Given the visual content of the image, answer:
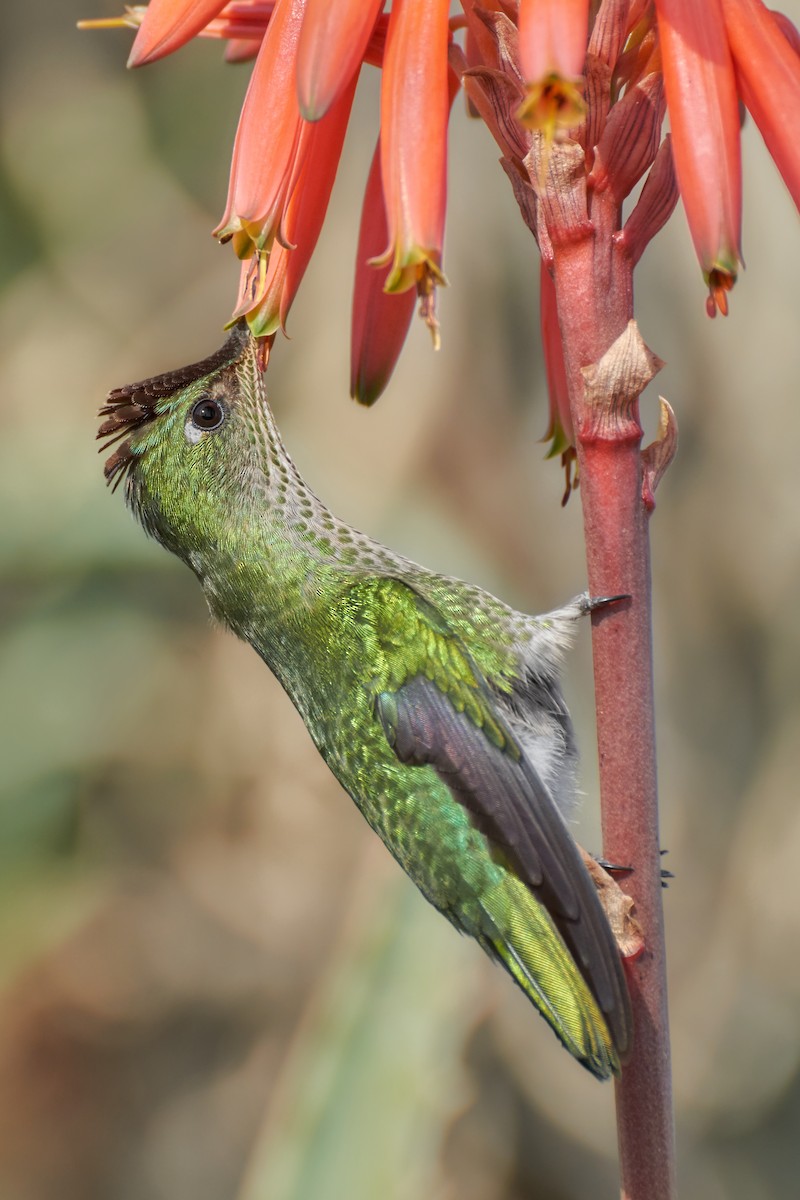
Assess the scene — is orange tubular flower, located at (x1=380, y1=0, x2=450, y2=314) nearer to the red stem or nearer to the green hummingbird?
the red stem

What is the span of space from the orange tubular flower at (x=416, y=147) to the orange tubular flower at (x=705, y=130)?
0.55ft

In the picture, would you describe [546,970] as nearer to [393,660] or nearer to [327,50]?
[393,660]

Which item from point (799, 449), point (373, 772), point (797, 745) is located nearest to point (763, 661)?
point (797, 745)

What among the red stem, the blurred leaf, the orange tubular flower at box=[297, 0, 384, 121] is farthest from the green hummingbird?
the blurred leaf

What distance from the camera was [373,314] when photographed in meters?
1.20

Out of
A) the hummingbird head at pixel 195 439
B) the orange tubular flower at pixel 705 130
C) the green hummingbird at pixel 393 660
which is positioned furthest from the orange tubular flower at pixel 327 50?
the hummingbird head at pixel 195 439

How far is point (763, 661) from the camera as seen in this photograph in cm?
238

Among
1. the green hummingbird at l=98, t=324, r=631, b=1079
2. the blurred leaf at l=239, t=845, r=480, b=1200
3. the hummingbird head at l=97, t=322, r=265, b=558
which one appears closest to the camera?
the green hummingbird at l=98, t=324, r=631, b=1079

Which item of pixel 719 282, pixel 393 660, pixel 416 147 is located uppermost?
pixel 416 147

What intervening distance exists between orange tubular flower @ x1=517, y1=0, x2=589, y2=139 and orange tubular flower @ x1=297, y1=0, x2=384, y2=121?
5.8 inches

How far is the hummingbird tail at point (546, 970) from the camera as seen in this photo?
110 cm

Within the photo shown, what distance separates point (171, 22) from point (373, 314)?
0.32 meters

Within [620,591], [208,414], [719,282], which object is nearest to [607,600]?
[620,591]

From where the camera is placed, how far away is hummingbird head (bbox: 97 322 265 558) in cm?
153
